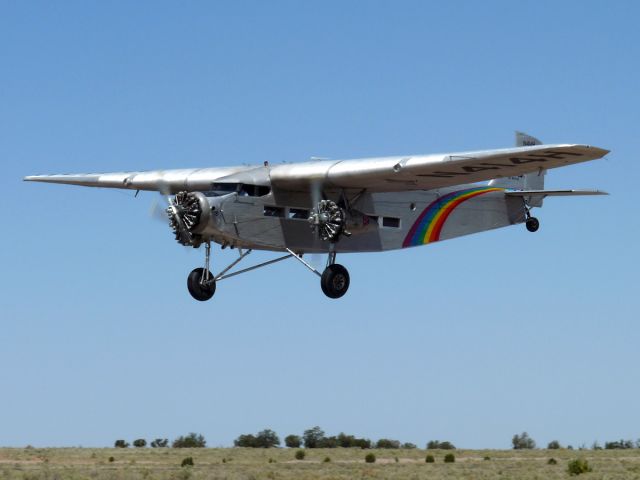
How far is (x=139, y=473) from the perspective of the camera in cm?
4034

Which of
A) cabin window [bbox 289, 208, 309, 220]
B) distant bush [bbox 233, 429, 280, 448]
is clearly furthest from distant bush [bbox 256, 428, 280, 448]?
cabin window [bbox 289, 208, 309, 220]

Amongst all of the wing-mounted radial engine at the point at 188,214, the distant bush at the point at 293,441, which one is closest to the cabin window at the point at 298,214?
the wing-mounted radial engine at the point at 188,214

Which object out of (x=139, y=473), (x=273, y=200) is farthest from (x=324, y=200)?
(x=139, y=473)

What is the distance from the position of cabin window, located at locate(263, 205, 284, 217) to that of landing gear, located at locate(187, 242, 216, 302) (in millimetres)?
2726

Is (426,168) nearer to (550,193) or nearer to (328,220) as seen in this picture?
(328,220)

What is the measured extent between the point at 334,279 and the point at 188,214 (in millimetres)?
5022

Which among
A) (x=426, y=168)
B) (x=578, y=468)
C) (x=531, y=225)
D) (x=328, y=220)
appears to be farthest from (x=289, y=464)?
(x=426, y=168)

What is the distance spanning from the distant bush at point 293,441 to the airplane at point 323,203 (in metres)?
17.4

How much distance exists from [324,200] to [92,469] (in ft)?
39.9

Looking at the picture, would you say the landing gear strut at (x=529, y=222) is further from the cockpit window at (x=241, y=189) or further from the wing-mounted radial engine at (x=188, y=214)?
the wing-mounted radial engine at (x=188, y=214)

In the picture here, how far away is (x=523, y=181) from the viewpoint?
162 feet

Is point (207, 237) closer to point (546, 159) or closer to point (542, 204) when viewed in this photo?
point (546, 159)

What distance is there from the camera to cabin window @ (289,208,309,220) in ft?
133

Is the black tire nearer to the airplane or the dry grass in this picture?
the airplane
